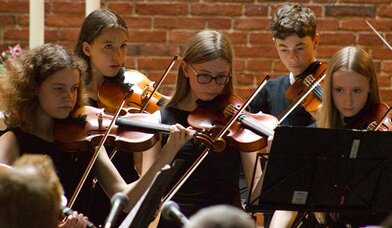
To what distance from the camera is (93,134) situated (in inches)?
137

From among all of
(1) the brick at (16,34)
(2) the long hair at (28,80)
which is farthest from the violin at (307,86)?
(1) the brick at (16,34)

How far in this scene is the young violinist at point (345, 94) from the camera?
12.0 feet

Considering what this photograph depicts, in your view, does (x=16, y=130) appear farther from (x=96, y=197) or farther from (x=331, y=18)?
(x=331, y=18)

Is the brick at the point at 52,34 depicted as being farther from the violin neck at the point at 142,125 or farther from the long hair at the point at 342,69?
the long hair at the point at 342,69

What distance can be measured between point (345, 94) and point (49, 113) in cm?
112

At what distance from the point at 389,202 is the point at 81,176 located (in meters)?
1.08

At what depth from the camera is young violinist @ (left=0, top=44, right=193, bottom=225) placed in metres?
3.36

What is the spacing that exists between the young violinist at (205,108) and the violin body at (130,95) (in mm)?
327

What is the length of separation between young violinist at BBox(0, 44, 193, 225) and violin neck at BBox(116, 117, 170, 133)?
0.20 feet

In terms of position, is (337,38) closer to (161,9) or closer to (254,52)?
(254,52)

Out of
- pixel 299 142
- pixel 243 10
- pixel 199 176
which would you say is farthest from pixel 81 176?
pixel 243 10

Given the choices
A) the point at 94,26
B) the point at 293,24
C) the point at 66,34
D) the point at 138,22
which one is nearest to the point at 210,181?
the point at 94,26

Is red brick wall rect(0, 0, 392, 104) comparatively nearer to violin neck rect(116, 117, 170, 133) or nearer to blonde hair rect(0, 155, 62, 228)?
violin neck rect(116, 117, 170, 133)

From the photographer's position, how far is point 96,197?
3652 millimetres
